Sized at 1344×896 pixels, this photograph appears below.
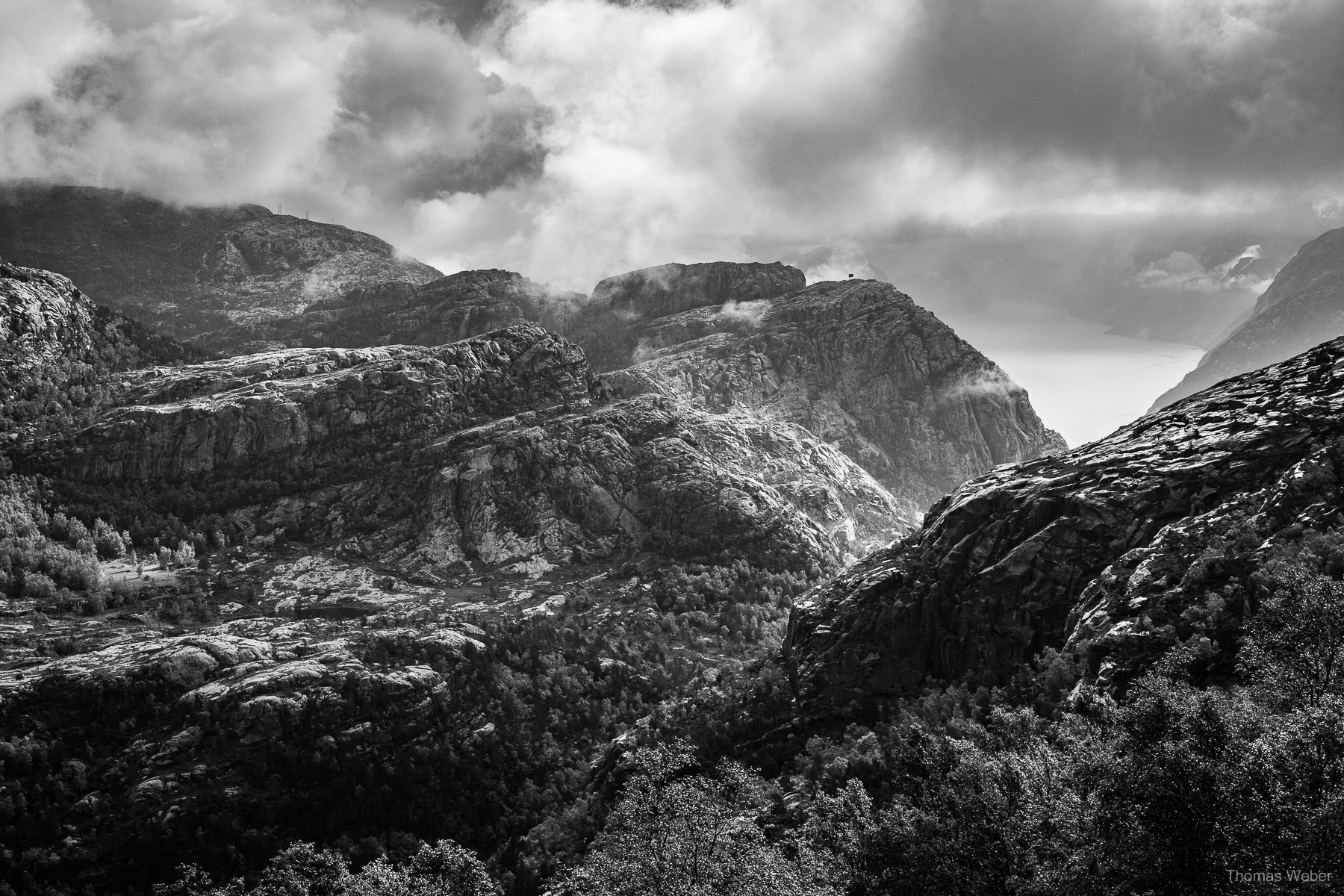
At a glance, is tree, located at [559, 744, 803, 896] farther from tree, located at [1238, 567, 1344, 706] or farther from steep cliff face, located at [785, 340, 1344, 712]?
steep cliff face, located at [785, 340, 1344, 712]

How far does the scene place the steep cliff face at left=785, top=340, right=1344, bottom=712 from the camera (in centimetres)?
13512

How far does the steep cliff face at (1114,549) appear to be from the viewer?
135 m

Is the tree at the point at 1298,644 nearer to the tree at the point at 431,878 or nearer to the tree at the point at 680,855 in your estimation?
the tree at the point at 680,855

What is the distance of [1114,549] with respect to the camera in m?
162

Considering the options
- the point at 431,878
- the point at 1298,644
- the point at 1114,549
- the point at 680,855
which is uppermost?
the point at 1114,549

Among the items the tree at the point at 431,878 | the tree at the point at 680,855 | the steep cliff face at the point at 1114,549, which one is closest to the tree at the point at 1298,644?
the steep cliff face at the point at 1114,549

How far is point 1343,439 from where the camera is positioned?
147m

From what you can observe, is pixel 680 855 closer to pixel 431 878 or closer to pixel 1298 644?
pixel 431 878

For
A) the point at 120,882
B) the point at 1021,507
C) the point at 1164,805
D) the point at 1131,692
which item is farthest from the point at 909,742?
the point at 120,882

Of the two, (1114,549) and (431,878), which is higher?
(1114,549)

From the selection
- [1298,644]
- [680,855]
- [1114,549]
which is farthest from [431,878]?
[1114,549]

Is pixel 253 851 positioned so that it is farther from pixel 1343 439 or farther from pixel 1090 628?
pixel 1343 439

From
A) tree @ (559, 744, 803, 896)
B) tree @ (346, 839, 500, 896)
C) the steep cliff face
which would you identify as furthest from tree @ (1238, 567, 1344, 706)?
tree @ (346, 839, 500, 896)

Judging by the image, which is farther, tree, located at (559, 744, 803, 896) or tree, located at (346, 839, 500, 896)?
tree, located at (346, 839, 500, 896)
